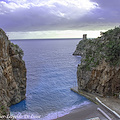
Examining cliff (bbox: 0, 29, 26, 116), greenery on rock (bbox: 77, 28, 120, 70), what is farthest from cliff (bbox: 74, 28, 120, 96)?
cliff (bbox: 0, 29, 26, 116)

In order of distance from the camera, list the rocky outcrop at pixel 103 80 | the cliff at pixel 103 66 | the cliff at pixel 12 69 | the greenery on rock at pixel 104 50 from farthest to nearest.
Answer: the rocky outcrop at pixel 103 80 → the cliff at pixel 103 66 → the greenery on rock at pixel 104 50 → the cliff at pixel 12 69

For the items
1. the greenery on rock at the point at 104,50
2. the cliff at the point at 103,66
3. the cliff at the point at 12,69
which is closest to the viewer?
the cliff at the point at 12,69

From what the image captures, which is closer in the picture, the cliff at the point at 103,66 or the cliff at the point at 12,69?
the cliff at the point at 12,69

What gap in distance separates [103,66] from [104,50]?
510 centimetres

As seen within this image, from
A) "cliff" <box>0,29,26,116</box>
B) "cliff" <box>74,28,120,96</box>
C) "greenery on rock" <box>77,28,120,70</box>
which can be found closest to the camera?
"cliff" <box>0,29,26,116</box>

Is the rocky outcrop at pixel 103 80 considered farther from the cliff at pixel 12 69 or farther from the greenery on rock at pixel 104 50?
the cliff at pixel 12 69

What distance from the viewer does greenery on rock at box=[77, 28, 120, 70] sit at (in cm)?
3891

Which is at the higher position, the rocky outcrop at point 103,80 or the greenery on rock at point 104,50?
the greenery on rock at point 104,50

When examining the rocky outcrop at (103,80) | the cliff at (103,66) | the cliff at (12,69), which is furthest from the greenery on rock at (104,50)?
the cliff at (12,69)

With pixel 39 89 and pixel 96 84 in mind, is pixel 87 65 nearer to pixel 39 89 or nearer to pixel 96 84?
pixel 96 84

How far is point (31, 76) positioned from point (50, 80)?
40.1 feet

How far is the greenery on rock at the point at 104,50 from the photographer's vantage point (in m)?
38.9

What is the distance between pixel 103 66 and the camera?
132ft

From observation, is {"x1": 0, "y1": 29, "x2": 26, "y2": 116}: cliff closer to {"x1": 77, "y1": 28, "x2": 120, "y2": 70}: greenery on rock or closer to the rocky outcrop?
the rocky outcrop
